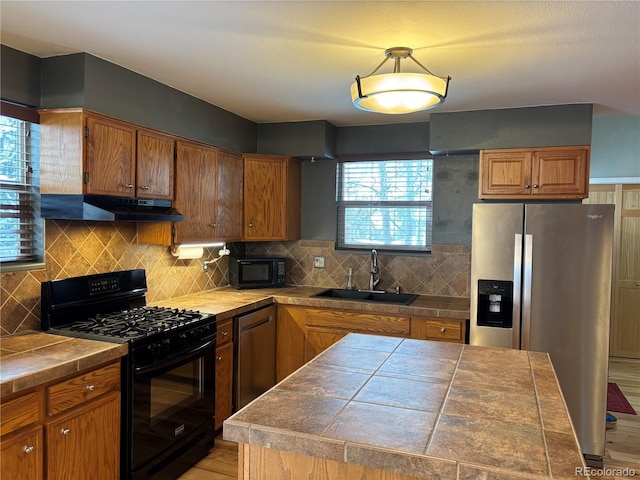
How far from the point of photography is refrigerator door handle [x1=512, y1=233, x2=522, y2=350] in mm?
3113

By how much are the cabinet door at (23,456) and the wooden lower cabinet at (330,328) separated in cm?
208

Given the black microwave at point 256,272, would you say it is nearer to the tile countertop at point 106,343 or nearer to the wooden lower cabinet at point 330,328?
the tile countertop at point 106,343

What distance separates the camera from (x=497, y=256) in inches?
126

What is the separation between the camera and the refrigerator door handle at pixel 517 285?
311 cm

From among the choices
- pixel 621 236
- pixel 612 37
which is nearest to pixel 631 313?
pixel 621 236

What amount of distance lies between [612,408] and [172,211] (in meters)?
3.82

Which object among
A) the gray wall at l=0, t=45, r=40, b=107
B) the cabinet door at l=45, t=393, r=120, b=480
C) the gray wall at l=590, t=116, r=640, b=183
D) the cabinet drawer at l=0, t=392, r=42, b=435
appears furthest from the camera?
the gray wall at l=590, t=116, r=640, b=183

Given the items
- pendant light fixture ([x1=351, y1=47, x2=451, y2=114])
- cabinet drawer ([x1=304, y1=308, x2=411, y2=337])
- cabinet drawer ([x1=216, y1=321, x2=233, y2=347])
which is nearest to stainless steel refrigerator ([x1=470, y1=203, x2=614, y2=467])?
cabinet drawer ([x1=304, y1=308, x2=411, y2=337])

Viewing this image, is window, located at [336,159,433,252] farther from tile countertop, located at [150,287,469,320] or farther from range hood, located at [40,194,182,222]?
range hood, located at [40,194,182,222]

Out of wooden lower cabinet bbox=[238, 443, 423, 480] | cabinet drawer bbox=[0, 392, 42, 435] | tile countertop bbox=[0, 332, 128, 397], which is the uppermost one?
tile countertop bbox=[0, 332, 128, 397]

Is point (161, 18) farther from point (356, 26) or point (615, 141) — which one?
point (615, 141)

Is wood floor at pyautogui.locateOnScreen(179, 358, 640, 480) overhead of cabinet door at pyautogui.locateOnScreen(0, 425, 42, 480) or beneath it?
beneath

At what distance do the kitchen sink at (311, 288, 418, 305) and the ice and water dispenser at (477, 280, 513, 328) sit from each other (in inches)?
28.2

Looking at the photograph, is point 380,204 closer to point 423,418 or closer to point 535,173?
point 535,173
